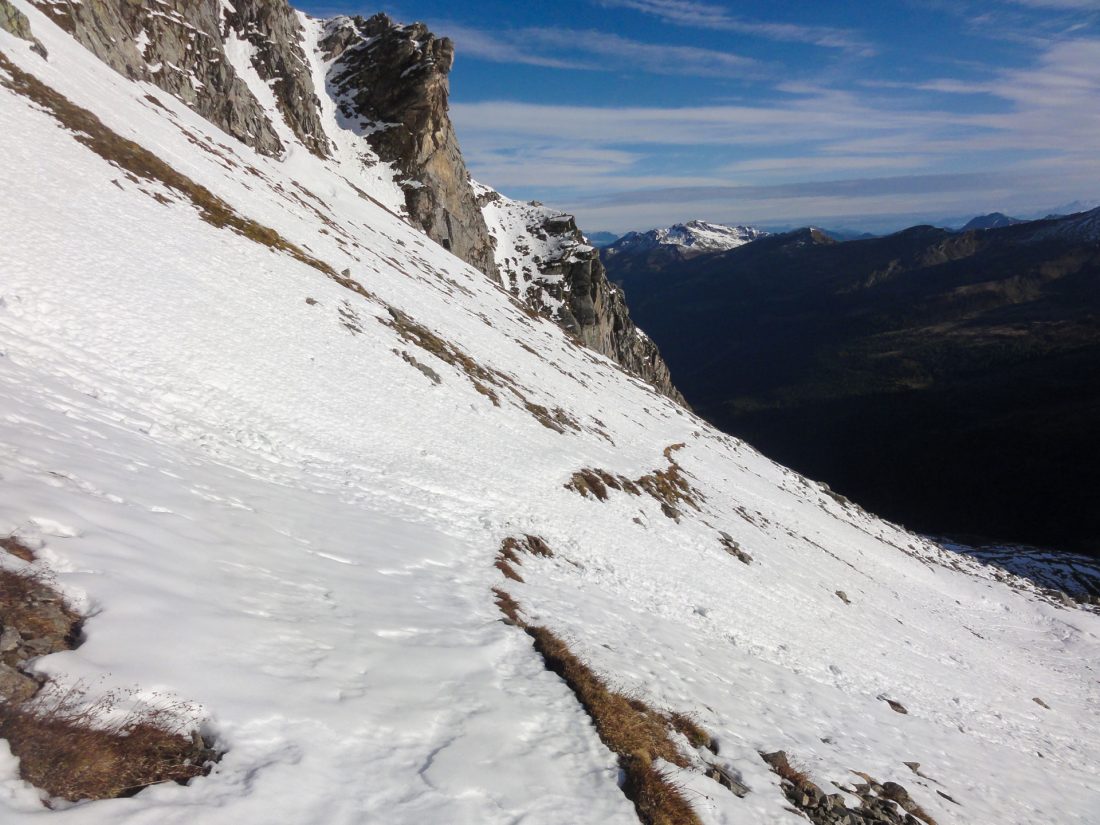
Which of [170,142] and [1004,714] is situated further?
[170,142]

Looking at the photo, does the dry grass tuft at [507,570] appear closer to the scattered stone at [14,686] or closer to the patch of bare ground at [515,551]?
the patch of bare ground at [515,551]

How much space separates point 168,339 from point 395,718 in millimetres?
16050

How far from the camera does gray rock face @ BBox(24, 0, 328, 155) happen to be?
4706 cm

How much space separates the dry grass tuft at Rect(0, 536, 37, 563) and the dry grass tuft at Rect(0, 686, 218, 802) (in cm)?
234

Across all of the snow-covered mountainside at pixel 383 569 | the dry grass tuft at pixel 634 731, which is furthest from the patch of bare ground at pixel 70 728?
the dry grass tuft at pixel 634 731

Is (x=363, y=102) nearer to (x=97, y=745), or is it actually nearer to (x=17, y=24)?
(x=17, y=24)

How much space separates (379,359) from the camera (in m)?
26.0

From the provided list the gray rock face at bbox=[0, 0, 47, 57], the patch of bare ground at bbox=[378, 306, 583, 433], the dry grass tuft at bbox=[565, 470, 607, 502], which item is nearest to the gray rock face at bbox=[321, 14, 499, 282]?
the gray rock face at bbox=[0, 0, 47, 57]

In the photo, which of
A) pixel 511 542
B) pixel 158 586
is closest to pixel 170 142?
pixel 511 542

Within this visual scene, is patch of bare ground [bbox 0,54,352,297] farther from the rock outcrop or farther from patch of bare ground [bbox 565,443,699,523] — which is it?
the rock outcrop

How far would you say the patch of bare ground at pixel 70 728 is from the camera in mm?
4414

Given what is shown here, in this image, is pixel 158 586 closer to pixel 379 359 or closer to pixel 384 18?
pixel 379 359

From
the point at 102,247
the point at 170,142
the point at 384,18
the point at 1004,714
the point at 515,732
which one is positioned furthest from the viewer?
the point at 384,18

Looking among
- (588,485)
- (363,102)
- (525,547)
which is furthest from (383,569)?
(363,102)
